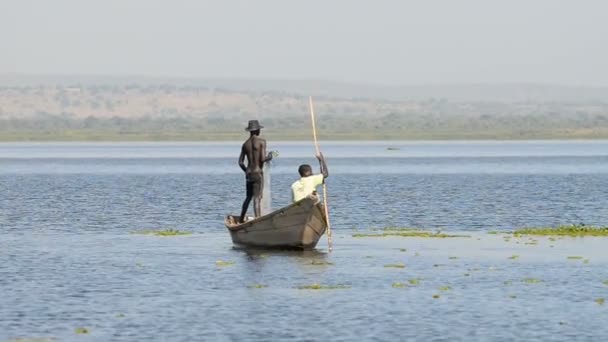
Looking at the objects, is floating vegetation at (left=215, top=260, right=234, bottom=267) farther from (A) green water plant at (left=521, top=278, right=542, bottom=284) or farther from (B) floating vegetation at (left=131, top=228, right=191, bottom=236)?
→ (B) floating vegetation at (left=131, top=228, right=191, bottom=236)

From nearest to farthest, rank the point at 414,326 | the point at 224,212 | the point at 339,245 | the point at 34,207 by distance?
1. the point at 414,326
2. the point at 339,245
3. the point at 224,212
4. the point at 34,207

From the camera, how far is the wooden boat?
3638 centimetres

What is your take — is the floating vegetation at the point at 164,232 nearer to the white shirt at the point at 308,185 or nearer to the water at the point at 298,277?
the water at the point at 298,277

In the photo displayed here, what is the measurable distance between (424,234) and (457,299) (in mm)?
15587

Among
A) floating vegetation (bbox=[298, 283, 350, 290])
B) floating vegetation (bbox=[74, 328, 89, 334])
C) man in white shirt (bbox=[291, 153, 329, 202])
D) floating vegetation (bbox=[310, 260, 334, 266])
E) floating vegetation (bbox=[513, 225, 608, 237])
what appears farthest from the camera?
floating vegetation (bbox=[513, 225, 608, 237])

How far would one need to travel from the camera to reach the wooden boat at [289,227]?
36.4m

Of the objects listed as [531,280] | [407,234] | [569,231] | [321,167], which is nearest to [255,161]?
[321,167]

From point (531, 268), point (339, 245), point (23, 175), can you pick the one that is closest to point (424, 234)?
point (339, 245)

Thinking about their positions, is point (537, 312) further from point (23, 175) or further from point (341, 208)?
point (23, 175)

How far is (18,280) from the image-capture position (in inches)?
1230

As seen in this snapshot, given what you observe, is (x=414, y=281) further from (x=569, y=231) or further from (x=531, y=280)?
(x=569, y=231)

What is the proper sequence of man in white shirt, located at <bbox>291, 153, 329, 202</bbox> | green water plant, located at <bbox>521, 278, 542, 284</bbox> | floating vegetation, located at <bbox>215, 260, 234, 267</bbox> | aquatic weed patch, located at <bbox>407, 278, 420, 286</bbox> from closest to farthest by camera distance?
aquatic weed patch, located at <bbox>407, 278, 420, 286</bbox> < green water plant, located at <bbox>521, 278, 542, 284</bbox> < floating vegetation, located at <bbox>215, 260, 234, 267</bbox> < man in white shirt, located at <bbox>291, 153, 329, 202</bbox>

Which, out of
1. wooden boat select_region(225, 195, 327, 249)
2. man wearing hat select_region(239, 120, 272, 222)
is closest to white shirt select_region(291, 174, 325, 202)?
wooden boat select_region(225, 195, 327, 249)

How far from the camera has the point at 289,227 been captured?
1462 inches
